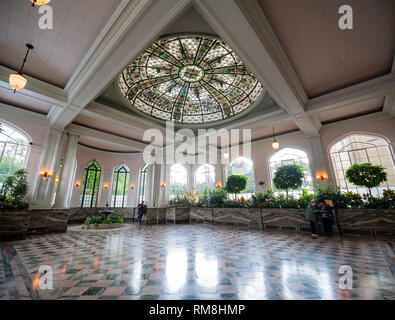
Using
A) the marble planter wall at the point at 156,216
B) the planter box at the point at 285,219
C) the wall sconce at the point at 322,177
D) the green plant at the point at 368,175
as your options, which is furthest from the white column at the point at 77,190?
the green plant at the point at 368,175

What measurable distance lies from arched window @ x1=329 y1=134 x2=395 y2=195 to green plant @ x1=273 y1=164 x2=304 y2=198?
338 cm

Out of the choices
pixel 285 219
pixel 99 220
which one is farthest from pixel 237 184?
pixel 99 220

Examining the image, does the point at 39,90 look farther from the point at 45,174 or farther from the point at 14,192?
the point at 14,192

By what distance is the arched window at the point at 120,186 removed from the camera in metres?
15.4

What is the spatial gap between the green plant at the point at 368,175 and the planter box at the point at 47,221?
43.2ft

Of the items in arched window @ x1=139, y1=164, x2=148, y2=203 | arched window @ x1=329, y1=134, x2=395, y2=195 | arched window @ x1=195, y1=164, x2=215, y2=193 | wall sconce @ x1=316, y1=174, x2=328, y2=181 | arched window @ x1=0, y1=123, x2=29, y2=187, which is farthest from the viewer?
arched window @ x1=139, y1=164, x2=148, y2=203

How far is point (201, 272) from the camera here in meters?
3.07

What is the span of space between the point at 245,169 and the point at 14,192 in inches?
521

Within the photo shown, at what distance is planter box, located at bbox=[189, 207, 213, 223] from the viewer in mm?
11023

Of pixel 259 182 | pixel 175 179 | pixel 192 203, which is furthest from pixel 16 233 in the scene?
pixel 259 182

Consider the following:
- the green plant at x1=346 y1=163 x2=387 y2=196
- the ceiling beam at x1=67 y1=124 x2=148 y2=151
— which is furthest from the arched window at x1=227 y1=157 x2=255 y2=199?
the ceiling beam at x1=67 y1=124 x2=148 y2=151

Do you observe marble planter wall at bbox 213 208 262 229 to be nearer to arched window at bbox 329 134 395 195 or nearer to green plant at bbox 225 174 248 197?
green plant at bbox 225 174 248 197

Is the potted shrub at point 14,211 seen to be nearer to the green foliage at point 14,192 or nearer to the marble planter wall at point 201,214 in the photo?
the green foliage at point 14,192

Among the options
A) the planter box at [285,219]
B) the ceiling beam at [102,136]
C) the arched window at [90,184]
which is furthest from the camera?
the arched window at [90,184]
